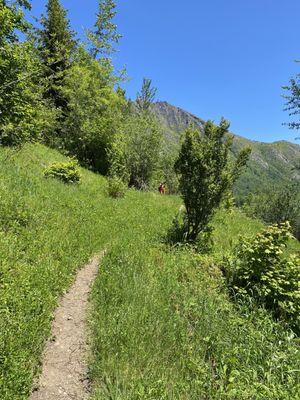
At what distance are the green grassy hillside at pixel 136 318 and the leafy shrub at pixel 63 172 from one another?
5502mm

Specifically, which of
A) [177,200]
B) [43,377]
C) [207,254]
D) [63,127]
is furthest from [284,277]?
[63,127]

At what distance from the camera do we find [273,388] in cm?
508

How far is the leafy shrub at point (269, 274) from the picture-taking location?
8102 mm

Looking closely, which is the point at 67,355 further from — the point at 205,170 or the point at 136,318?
the point at 205,170

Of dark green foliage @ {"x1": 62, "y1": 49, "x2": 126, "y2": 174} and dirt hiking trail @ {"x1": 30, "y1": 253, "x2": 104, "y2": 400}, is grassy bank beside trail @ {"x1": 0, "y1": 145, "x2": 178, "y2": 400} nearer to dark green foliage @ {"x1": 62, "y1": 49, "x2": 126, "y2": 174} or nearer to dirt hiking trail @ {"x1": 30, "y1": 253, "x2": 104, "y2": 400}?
dirt hiking trail @ {"x1": 30, "y1": 253, "x2": 104, "y2": 400}

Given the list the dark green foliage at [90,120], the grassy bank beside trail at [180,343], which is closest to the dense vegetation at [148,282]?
the grassy bank beside trail at [180,343]

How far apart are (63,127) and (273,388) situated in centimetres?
2650

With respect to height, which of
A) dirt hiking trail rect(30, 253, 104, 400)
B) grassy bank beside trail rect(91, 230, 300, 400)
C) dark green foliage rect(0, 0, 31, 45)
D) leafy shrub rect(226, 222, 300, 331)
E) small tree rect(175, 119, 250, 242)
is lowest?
dirt hiking trail rect(30, 253, 104, 400)

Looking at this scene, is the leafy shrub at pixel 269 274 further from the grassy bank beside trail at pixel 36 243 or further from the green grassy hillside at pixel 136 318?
the grassy bank beside trail at pixel 36 243

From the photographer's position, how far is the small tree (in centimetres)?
1170

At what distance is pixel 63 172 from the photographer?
18.3 meters

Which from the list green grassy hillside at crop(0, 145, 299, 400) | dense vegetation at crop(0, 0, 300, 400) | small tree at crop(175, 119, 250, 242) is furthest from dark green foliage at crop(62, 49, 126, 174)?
green grassy hillside at crop(0, 145, 299, 400)

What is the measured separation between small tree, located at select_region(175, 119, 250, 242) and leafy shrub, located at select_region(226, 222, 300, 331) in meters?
2.56

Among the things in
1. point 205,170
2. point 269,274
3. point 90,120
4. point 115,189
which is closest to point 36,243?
point 269,274
